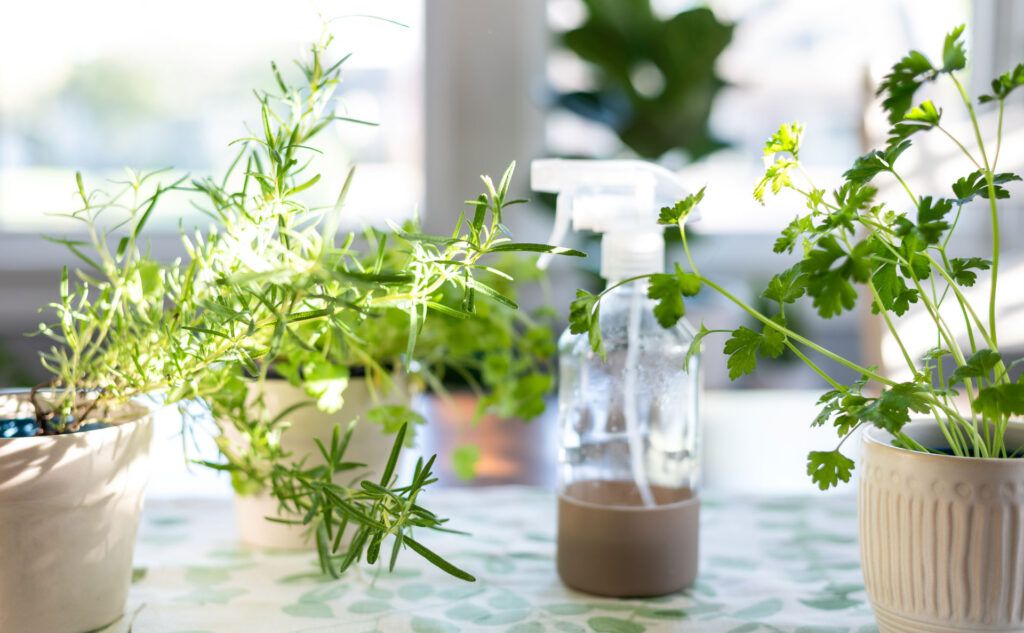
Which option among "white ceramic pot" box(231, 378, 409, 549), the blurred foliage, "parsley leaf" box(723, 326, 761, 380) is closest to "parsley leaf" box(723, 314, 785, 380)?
"parsley leaf" box(723, 326, 761, 380)

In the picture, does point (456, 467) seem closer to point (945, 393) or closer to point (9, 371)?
point (945, 393)

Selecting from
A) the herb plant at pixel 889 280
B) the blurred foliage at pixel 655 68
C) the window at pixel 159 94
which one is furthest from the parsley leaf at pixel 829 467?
the window at pixel 159 94

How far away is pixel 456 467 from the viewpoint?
0.79 meters

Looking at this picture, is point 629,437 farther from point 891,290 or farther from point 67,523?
point 67,523

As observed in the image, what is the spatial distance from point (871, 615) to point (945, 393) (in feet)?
0.63

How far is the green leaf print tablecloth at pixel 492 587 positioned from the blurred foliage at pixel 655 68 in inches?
54.9

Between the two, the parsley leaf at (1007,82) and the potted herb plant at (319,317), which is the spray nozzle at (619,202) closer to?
the potted herb plant at (319,317)

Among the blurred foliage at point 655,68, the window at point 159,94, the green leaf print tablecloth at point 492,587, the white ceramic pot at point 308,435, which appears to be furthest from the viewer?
the window at point 159,94

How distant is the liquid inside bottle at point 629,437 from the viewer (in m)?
0.61

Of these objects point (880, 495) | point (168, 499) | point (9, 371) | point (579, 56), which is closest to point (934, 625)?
point (880, 495)

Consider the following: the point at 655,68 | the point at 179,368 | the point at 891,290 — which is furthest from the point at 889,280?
the point at 655,68

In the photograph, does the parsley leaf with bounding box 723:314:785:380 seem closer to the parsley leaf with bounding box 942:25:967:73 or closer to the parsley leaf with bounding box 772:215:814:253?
the parsley leaf with bounding box 772:215:814:253

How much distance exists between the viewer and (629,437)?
660mm

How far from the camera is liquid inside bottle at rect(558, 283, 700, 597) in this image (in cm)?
61
